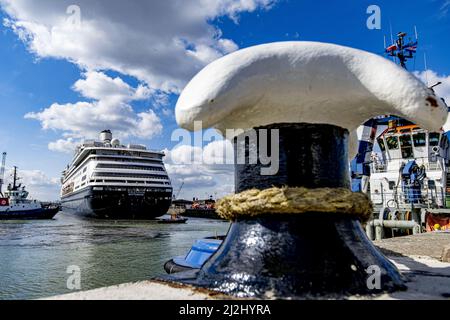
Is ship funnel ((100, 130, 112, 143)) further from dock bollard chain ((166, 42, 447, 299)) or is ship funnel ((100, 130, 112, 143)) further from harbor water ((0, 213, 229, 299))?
dock bollard chain ((166, 42, 447, 299))

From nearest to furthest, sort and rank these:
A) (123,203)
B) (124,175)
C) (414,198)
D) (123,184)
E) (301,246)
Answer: (301,246), (414,198), (123,203), (123,184), (124,175)

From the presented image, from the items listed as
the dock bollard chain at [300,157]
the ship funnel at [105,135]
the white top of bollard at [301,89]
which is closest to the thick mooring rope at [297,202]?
the dock bollard chain at [300,157]

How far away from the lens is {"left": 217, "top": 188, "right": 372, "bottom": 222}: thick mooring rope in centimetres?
169

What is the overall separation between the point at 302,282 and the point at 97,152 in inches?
1771

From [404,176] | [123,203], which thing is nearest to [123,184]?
[123,203]

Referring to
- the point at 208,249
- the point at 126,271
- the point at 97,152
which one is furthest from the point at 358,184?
the point at 97,152

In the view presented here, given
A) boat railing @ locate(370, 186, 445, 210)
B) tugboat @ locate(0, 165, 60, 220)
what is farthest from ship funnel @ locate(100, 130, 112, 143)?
boat railing @ locate(370, 186, 445, 210)

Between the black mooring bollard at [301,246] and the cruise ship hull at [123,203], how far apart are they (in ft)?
128

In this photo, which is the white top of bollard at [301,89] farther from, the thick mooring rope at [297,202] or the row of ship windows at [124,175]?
the row of ship windows at [124,175]

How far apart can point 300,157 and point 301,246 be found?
1.38 feet

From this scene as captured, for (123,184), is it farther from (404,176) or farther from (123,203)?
(404,176)

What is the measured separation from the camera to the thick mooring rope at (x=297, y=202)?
5.55ft

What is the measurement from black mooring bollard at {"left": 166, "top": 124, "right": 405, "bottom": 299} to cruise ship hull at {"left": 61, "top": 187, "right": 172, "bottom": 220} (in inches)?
1537

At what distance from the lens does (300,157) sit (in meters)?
1.81
